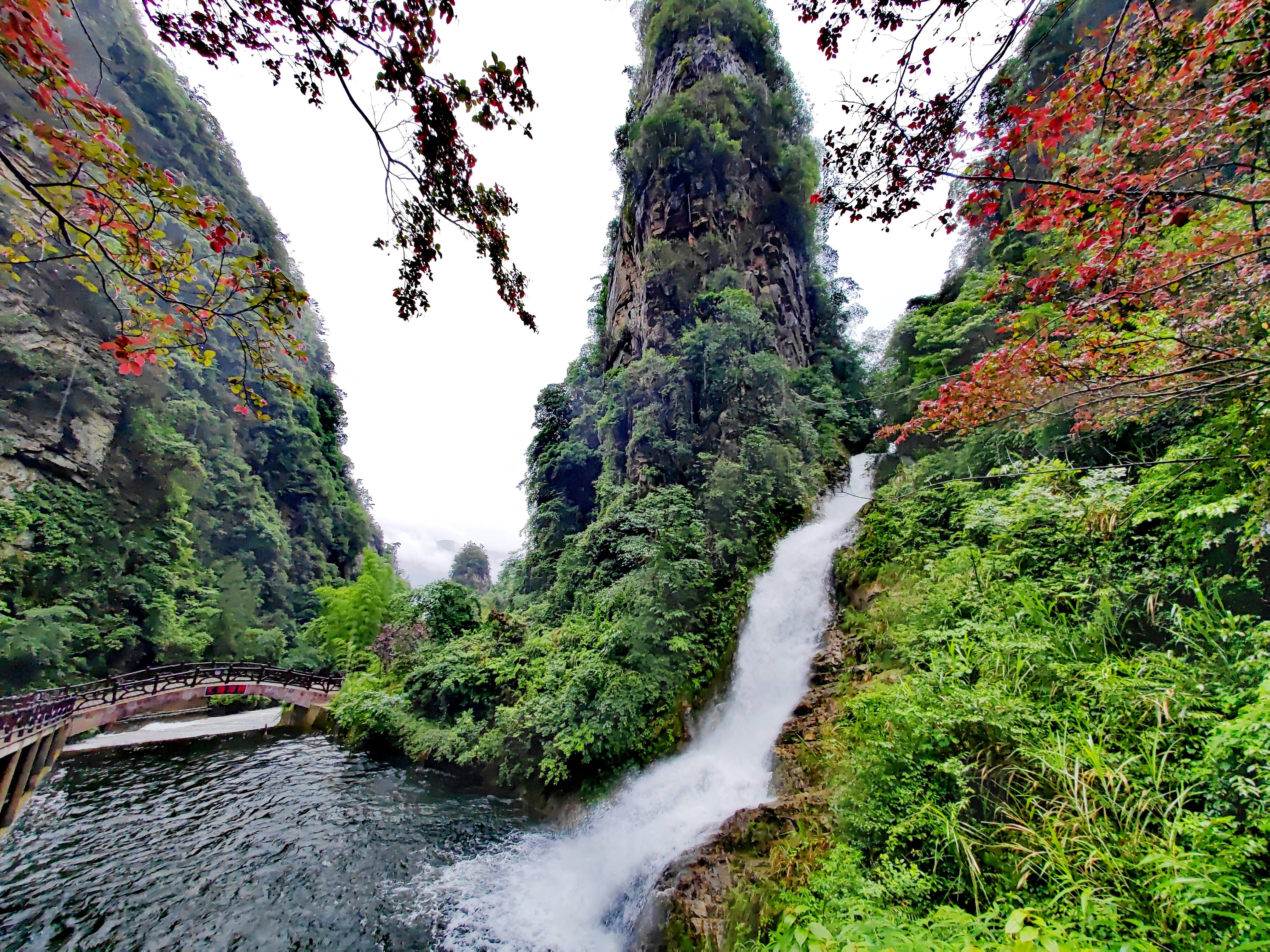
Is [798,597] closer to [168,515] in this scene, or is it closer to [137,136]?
[168,515]

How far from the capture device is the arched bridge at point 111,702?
7.23m

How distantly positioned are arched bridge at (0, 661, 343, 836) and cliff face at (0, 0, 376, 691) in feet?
5.08

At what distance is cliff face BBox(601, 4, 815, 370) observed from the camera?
46.3ft

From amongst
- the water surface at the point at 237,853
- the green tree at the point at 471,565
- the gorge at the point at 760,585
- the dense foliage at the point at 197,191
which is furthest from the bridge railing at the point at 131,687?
the green tree at the point at 471,565

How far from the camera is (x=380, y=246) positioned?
2.55 metres

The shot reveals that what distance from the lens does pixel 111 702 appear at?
970 centimetres

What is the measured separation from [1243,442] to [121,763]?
18.1 m

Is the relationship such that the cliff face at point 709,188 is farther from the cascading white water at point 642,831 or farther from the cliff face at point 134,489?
the cliff face at point 134,489

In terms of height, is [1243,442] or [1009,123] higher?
[1009,123]

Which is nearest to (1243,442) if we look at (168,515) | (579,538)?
(579,538)

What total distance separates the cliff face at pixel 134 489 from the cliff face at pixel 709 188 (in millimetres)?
10202

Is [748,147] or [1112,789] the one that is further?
[748,147]

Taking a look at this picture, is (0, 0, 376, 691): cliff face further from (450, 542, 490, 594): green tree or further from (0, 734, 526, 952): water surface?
(450, 542, 490, 594): green tree

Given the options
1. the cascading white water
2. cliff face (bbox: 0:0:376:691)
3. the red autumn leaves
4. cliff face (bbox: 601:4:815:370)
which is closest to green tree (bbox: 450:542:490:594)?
cliff face (bbox: 0:0:376:691)
